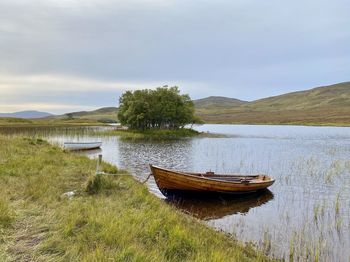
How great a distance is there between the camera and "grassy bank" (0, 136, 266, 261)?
543cm

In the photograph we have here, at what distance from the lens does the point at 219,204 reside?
597 inches

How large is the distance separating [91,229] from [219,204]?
30.9ft

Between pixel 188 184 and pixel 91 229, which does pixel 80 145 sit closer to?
pixel 188 184

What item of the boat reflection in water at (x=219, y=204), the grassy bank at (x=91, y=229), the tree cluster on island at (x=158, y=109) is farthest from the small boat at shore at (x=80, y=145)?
the tree cluster on island at (x=158, y=109)

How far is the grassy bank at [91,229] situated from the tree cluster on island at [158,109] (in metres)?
55.2

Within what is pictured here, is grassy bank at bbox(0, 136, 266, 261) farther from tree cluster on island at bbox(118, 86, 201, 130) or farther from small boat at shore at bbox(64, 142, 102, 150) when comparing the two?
tree cluster on island at bbox(118, 86, 201, 130)

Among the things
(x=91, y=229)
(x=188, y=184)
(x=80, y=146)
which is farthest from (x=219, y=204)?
(x=80, y=146)

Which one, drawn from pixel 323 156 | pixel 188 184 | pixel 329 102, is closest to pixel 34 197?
pixel 188 184

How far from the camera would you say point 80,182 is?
11.8 m

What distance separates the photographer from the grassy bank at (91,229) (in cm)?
543

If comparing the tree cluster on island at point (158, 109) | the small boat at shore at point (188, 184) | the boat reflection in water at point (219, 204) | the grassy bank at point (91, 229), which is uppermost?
the tree cluster on island at point (158, 109)

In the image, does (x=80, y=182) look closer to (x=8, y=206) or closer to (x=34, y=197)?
(x=34, y=197)

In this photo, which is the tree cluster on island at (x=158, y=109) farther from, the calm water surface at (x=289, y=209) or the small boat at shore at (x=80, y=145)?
the calm water surface at (x=289, y=209)

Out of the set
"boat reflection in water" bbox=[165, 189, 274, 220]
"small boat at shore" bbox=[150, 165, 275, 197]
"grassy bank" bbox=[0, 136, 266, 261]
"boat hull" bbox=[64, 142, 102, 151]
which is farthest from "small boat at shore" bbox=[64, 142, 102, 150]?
"grassy bank" bbox=[0, 136, 266, 261]
